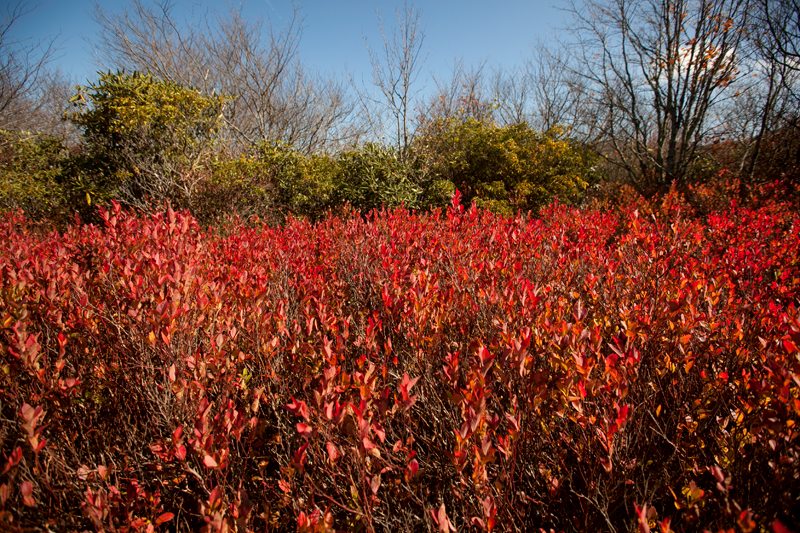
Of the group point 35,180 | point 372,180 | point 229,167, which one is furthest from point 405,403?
point 35,180

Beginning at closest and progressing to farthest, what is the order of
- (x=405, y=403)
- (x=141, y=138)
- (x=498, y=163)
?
1. (x=405, y=403)
2. (x=141, y=138)
3. (x=498, y=163)

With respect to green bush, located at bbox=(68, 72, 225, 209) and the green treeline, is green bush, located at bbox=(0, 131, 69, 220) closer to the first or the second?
the green treeline

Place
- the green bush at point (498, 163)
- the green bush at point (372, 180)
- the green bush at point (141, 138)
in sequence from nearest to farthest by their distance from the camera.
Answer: the green bush at point (141, 138)
the green bush at point (372, 180)
the green bush at point (498, 163)

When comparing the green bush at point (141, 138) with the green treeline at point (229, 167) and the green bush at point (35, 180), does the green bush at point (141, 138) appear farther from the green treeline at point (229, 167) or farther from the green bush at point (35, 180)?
the green bush at point (35, 180)

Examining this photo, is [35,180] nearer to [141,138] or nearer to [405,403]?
[141,138]

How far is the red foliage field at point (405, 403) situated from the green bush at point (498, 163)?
7.55 m

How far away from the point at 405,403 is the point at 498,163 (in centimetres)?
1011

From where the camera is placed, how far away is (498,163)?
10.4 m

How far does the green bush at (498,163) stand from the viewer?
1003cm

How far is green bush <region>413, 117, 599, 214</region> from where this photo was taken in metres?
10.0

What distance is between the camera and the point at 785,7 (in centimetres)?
953

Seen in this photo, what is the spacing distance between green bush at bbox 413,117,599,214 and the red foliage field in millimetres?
7554

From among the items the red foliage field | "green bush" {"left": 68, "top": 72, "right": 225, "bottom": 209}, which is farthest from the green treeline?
the red foliage field

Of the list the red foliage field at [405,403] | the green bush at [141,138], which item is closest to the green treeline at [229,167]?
the green bush at [141,138]
